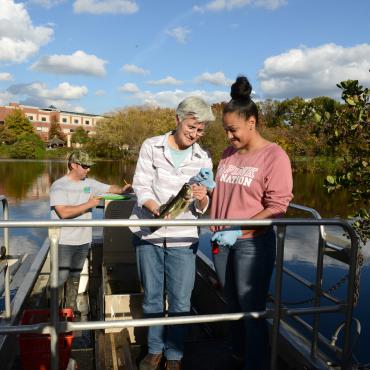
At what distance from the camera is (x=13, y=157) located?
55.2 meters

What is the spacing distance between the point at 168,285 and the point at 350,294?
1199 mm

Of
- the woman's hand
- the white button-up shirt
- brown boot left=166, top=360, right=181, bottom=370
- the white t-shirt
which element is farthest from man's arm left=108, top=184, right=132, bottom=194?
brown boot left=166, top=360, right=181, bottom=370

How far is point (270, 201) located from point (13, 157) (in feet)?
189

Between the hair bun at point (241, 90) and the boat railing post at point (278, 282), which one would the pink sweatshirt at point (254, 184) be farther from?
the hair bun at point (241, 90)

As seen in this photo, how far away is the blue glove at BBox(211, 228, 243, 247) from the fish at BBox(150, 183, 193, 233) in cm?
29

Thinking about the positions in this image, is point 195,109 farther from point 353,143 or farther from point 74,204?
point 74,204

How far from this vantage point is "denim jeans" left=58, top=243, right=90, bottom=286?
417 centimetres

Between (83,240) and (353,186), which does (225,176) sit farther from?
(83,240)

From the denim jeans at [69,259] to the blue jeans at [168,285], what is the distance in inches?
61.6

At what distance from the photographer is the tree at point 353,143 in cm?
272

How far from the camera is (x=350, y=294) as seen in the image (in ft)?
8.69

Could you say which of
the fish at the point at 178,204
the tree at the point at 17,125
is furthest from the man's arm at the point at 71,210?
the tree at the point at 17,125

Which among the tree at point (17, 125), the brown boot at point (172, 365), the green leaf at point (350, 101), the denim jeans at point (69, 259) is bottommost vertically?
the brown boot at point (172, 365)

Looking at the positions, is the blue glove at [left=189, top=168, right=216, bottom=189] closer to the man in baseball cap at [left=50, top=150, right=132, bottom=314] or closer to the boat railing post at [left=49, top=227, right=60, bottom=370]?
the boat railing post at [left=49, top=227, right=60, bottom=370]
